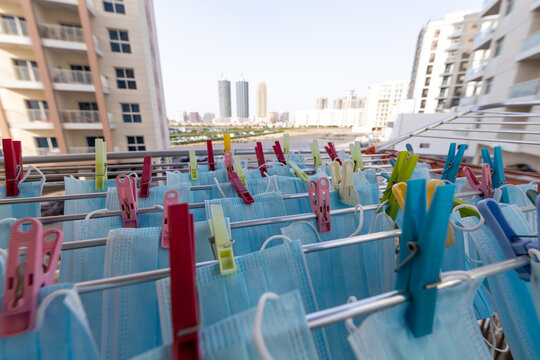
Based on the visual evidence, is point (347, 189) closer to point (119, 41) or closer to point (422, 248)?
point (422, 248)

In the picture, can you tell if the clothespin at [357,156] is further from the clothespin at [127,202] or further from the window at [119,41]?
the window at [119,41]

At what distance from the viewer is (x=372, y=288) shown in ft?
1.81

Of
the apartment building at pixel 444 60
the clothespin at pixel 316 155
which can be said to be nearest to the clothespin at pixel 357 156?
the clothespin at pixel 316 155

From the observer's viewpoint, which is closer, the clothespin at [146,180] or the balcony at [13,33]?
the clothespin at [146,180]

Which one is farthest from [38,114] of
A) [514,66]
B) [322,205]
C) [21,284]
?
[514,66]

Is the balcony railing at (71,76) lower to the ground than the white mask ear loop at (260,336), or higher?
higher

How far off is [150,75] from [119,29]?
1296mm

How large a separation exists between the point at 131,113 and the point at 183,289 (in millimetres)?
7725

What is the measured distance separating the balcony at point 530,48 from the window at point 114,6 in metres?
10.3

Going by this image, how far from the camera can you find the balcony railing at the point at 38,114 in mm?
5383

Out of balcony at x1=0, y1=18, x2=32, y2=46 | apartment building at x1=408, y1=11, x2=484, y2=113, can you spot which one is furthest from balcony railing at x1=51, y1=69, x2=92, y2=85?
apartment building at x1=408, y1=11, x2=484, y2=113

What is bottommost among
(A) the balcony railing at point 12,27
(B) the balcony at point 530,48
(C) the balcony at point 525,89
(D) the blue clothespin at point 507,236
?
(D) the blue clothespin at point 507,236

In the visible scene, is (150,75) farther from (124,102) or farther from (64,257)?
(64,257)

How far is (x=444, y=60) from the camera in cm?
1507
